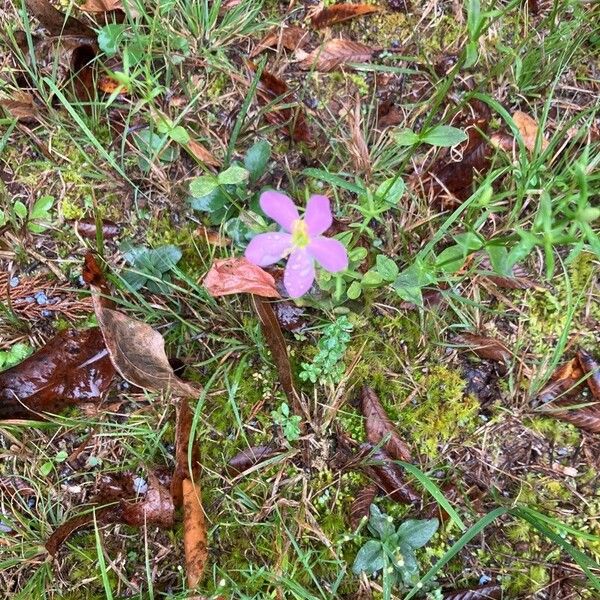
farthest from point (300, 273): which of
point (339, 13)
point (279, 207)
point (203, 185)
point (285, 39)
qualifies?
point (339, 13)

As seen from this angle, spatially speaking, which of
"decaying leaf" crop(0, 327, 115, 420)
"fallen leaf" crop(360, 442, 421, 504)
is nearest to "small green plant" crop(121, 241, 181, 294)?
"decaying leaf" crop(0, 327, 115, 420)

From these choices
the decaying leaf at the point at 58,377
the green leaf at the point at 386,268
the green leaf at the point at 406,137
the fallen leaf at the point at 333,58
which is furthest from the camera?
the fallen leaf at the point at 333,58

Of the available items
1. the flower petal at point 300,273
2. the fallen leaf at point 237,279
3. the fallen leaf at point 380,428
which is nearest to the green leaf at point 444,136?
the flower petal at point 300,273

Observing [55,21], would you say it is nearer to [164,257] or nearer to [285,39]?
[285,39]

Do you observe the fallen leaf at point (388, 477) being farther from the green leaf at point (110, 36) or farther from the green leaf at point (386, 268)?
the green leaf at point (110, 36)

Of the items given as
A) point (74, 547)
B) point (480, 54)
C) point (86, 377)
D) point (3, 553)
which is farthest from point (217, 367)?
point (480, 54)
